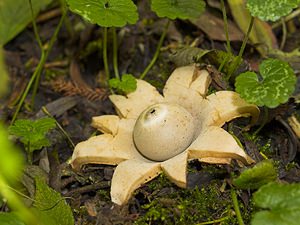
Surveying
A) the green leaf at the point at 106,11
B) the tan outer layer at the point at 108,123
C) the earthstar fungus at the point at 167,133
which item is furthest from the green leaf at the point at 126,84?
the green leaf at the point at 106,11

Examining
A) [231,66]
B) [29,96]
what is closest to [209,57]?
[231,66]

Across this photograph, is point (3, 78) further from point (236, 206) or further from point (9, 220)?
point (236, 206)

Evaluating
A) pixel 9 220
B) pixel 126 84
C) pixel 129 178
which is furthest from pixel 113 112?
pixel 9 220

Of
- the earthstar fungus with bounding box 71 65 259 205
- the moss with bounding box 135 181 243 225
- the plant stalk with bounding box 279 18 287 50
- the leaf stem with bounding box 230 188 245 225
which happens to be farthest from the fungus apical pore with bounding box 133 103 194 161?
the plant stalk with bounding box 279 18 287 50

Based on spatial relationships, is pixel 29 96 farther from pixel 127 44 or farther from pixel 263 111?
pixel 263 111

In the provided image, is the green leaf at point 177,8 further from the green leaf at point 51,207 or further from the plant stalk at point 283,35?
the green leaf at point 51,207

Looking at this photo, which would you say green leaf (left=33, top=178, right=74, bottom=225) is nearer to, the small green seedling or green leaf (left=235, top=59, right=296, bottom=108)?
the small green seedling
